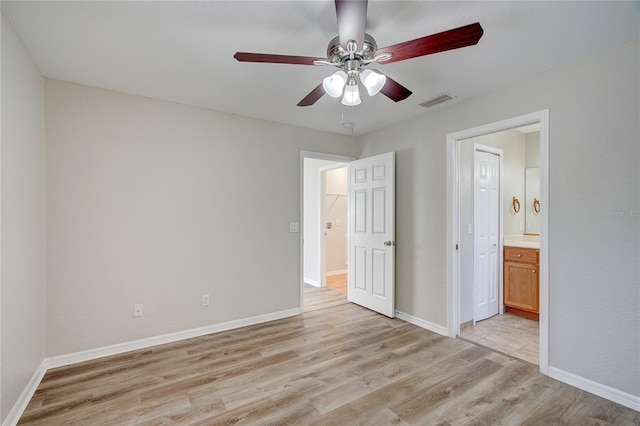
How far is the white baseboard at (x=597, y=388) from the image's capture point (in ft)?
6.59

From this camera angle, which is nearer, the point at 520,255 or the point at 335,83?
the point at 335,83

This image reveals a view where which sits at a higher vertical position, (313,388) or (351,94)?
(351,94)

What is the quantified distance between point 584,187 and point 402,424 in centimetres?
210

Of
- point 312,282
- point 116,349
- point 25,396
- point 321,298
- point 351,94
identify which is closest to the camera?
point 351,94

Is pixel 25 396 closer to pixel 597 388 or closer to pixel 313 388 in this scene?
pixel 313 388

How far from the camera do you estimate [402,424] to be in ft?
6.12

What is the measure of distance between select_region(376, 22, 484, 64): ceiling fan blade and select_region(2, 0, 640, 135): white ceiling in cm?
31

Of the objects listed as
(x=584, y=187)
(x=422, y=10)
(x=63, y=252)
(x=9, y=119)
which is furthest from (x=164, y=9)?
(x=584, y=187)

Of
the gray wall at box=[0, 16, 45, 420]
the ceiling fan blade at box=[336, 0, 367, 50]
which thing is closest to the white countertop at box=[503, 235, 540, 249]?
the ceiling fan blade at box=[336, 0, 367, 50]

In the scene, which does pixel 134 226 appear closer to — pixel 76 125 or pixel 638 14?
pixel 76 125

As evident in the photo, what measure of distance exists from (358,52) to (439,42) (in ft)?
1.39

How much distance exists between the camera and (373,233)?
393cm

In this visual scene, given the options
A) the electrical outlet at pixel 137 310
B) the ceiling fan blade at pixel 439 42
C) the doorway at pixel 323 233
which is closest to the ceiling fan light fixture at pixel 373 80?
the ceiling fan blade at pixel 439 42

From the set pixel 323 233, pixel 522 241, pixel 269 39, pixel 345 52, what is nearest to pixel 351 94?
pixel 345 52
